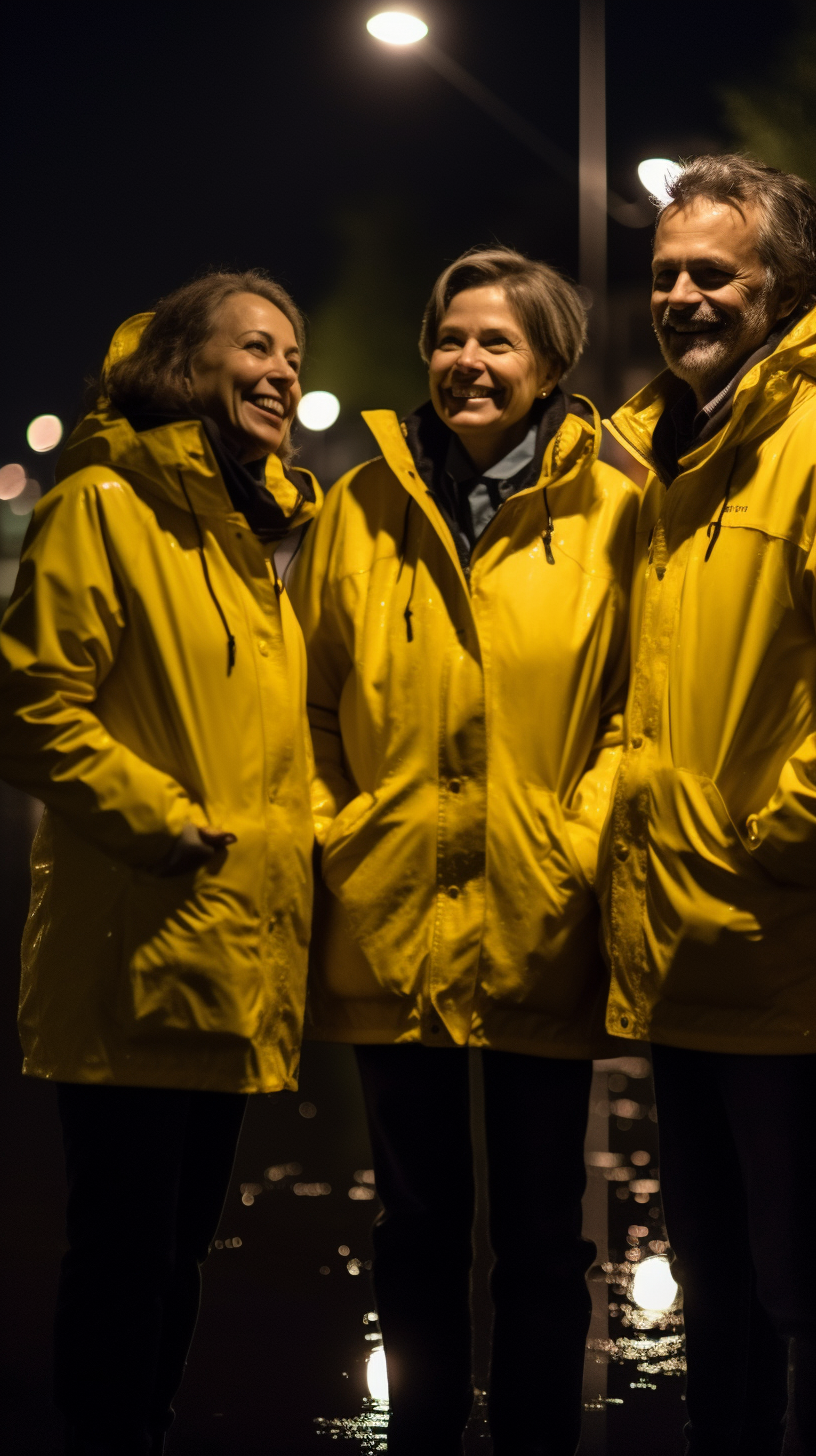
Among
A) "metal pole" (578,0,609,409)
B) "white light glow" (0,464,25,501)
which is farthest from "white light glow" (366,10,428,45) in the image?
"white light glow" (0,464,25,501)

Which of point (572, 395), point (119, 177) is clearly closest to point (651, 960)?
point (572, 395)

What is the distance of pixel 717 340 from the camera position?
2.46 metres

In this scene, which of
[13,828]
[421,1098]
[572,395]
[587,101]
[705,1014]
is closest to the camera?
[705,1014]

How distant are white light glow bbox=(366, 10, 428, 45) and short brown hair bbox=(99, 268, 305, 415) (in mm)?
3092

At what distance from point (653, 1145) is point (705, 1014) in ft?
8.96

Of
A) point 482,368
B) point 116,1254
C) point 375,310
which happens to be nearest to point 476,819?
point 482,368

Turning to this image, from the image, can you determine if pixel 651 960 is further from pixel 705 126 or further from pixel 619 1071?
pixel 619 1071

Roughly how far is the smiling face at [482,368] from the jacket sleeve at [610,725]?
0.27m

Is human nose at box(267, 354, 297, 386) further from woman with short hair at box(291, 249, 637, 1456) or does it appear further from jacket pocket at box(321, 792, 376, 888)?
jacket pocket at box(321, 792, 376, 888)

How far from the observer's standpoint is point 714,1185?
2.40 metres

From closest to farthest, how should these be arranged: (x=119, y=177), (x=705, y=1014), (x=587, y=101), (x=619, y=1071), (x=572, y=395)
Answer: (x=705, y=1014)
(x=572, y=395)
(x=587, y=101)
(x=119, y=177)
(x=619, y=1071)

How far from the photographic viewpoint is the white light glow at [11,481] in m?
4.71

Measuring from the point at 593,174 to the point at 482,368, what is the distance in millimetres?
2364

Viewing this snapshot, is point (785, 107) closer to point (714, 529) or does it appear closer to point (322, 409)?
point (322, 409)
